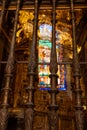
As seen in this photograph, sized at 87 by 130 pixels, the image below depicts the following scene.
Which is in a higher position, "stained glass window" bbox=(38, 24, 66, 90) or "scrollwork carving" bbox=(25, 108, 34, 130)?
"stained glass window" bbox=(38, 24, 66, 90)

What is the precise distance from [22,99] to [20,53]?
243 centimetres

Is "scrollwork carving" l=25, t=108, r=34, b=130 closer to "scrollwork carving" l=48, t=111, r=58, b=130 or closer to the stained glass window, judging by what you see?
"scrollwork carving" l=48, t=111, r=58, b=130

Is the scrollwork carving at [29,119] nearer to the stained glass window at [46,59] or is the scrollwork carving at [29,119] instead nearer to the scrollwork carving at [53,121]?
the scrollwork carving at [53,121]

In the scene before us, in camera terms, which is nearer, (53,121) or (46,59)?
(53,121)

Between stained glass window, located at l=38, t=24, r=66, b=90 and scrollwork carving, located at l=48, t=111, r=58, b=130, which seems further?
stained glass window, located at l=38, t=24, r=66, b=90

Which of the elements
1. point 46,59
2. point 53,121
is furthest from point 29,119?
point 46,59

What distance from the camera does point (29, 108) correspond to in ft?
6.00

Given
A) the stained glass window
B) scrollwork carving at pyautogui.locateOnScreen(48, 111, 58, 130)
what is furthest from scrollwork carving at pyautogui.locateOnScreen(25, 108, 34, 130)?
the stained glass window

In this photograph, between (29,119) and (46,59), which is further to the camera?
(46,59)

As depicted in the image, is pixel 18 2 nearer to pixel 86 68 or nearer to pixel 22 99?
pixel 86 68

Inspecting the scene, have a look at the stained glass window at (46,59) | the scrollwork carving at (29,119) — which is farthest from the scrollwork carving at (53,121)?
the stained glass window at (46,59)

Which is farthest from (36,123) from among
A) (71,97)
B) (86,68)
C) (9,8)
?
(9,8)

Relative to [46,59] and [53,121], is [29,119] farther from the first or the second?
[46,59]

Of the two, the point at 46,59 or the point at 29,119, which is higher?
the point at 46,59
